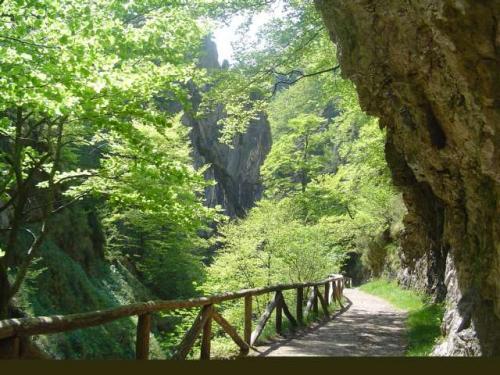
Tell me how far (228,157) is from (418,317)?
3625 centimetres

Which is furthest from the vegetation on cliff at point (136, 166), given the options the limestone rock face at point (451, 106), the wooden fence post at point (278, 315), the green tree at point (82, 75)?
the wooden fence post at point (278, 315)

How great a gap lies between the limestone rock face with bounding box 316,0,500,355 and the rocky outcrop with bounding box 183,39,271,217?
32568mm

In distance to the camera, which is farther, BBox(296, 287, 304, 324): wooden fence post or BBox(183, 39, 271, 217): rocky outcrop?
BBox(183, 39, 271, 217): rocky outcrop

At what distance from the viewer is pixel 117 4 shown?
422 inches

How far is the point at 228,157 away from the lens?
47.9m

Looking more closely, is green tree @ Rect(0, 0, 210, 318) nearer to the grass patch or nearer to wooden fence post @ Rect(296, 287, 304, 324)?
wooden fence post @ Rect(296, 287, 304, 324)

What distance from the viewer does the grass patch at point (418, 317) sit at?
904cm

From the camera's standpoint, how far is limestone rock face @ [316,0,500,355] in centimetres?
579

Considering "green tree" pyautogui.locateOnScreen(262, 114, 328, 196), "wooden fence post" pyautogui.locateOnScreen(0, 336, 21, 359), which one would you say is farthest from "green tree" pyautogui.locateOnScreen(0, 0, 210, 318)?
"green tree" pyautogui.locateOnScreen(262, 114, 328, 196)

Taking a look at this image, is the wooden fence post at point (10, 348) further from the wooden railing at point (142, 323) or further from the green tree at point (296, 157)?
the green tree at point (296, 157)

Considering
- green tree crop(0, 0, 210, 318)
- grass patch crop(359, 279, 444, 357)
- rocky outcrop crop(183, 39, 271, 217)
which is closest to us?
green tree crop(0, 0, 210, 318)

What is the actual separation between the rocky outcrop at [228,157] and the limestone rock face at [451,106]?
32.6 meters

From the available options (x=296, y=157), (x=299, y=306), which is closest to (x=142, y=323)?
(x=299, y=306)

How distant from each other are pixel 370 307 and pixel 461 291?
10.2 m
